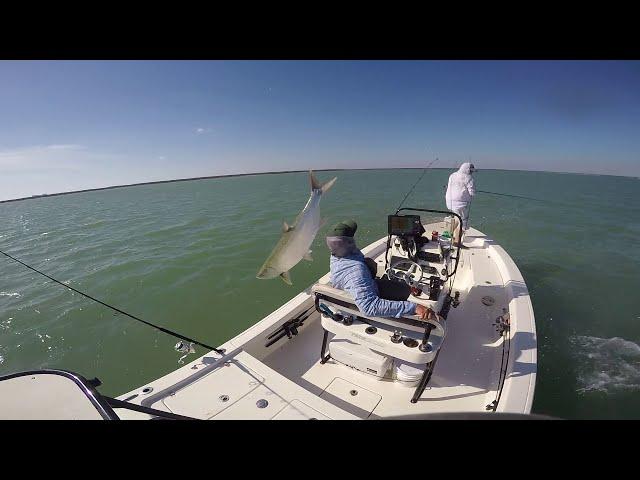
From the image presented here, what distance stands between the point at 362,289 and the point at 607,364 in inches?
245

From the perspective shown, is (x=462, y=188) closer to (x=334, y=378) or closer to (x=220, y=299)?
(x=334, y=378)

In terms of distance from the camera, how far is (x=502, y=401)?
2707 millimetres

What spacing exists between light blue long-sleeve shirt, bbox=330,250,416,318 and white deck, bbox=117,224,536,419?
2.39 ft

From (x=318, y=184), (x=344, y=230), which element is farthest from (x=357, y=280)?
(x=318, y=184)

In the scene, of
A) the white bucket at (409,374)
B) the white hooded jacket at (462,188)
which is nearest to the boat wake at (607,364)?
the white bucket at (409,374)

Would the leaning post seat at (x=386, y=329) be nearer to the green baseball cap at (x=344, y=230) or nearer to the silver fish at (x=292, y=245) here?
the green baseball cap at (x=344, y=230)

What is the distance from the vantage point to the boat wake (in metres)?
4.61

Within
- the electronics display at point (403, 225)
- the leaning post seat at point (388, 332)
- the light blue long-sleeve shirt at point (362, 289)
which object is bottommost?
the leaning post seat at point (388, 332)

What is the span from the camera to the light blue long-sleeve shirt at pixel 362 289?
101 inches

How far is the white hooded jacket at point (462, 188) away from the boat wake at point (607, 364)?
13.0 ft

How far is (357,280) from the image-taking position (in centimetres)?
266
